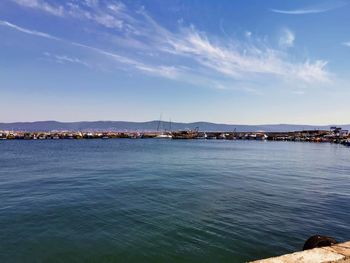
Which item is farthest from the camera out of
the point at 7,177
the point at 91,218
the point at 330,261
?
the point at 7,177

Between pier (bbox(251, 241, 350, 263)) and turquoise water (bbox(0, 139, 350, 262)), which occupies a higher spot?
pier (bbox(251, 241, 350, 263))

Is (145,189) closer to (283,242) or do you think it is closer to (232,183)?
(232,183)

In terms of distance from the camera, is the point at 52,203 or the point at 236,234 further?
the point at 52,203

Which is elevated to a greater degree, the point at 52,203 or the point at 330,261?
the point at 330,261

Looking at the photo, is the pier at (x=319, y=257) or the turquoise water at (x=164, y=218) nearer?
the pier at (x=319, y=257)

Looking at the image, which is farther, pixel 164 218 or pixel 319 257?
pixel 164 218

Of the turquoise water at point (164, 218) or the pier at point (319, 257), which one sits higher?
the pier at point (319, 257)

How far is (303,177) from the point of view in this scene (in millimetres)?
30234

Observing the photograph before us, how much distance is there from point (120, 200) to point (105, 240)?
659 cm

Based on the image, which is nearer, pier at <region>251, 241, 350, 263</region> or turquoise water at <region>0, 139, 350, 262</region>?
pier at <region>251, 241, 350, 263</region>

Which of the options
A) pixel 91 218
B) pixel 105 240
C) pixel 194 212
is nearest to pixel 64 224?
pixel 91 218

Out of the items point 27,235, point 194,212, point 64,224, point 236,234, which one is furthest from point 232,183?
point 27,235

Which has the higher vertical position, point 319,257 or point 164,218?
point 319,257

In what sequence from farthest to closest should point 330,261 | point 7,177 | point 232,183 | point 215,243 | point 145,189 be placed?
point 7,177, point 232,183, point 145,189, point 215,243, point 330,261
